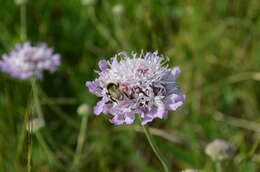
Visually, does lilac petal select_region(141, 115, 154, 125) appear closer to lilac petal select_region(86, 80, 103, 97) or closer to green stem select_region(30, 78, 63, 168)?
lilac petal select_region(86, 80, 103, 97)

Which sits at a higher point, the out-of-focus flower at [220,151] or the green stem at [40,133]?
the green stem at [40,133]

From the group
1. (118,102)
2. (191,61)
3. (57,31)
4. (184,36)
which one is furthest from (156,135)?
(57,31)

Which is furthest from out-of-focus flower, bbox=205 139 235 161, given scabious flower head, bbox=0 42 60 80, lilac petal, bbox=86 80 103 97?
scabious flower head, bbox=0 42 60 80

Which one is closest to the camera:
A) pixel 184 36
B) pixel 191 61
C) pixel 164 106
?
pixel 164 106

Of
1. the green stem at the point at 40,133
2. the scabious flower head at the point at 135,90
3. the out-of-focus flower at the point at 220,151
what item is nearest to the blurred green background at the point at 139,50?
the green stem at the point at 40,133

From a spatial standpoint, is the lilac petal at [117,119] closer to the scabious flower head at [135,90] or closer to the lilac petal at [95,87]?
the scabious flower head at [135,90]

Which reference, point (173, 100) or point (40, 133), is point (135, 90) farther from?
point (40, 133)

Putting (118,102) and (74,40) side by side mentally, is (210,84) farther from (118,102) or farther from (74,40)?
(118,102)
